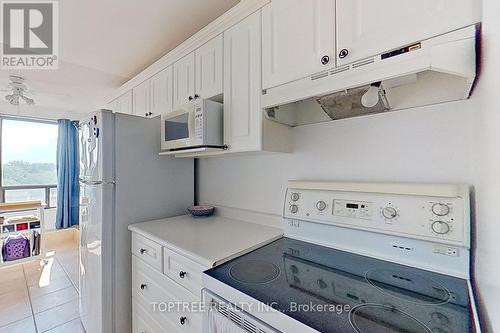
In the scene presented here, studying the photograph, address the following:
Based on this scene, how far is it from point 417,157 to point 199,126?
113 cm

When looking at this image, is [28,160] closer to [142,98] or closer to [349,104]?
[142,98]

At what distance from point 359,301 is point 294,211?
1.99 feet

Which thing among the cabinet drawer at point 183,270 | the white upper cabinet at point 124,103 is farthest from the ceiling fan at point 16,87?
the cabinet drawer at point 183,270

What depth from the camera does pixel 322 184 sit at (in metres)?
1.18

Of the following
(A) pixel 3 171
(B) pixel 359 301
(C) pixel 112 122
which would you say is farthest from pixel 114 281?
(A) pixel 3 171

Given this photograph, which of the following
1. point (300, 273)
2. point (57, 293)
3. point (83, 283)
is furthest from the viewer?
point (57, 293)

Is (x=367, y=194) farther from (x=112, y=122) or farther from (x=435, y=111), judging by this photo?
(x=112, y=122)

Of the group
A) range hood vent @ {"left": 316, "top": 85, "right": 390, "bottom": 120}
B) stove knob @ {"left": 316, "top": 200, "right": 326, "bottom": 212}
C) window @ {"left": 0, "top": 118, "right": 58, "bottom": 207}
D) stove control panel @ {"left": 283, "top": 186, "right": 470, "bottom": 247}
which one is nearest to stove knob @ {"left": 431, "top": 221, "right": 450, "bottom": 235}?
stove control panel @ {"left": 283, "top": 186, "right": 470, "bottom": 247}

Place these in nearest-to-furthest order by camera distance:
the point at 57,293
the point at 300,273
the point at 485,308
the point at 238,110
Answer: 1. the point at 485,308
2. the point at 300,273
3. the point at 238,110
4. the point at 57,293

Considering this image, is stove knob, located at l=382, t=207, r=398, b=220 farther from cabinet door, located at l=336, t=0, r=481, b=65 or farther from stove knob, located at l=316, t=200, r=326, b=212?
cabinet door, located at l=336, t=0, r=481, b=65

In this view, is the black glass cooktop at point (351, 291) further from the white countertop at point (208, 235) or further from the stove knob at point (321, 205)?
the stove knob at point (321, 205)

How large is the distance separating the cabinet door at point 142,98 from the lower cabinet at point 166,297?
4.39 ft

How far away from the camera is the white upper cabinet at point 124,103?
8.05ft

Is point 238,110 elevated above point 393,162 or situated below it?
above
